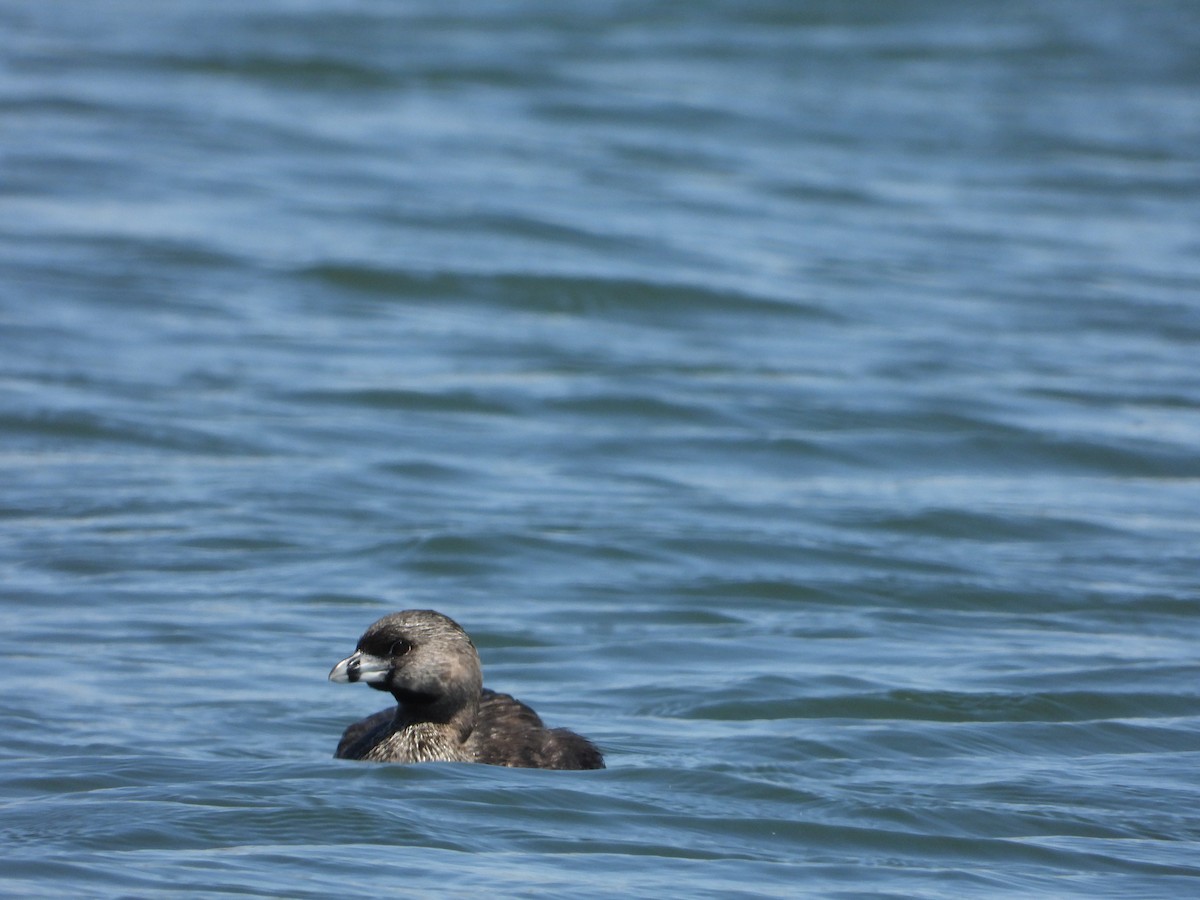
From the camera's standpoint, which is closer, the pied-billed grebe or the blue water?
the blue water

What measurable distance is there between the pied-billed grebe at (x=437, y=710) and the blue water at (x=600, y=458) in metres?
0.15

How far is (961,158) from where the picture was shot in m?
24.8

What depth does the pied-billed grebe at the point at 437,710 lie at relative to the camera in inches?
295

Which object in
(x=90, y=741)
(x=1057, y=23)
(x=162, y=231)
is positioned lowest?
(x=90, y=741)

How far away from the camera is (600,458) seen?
1388 cm

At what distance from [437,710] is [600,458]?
635cm

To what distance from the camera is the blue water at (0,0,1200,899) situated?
716 cm

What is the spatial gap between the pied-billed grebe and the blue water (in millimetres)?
155

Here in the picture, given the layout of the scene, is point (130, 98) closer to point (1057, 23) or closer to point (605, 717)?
point (1057, 23)

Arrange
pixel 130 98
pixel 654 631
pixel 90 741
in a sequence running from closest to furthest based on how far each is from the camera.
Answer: pixel 90 741 → pixel 654 631 → pixel 130 98

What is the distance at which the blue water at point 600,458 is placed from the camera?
7160 mm

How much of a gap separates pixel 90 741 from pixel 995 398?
8922mm

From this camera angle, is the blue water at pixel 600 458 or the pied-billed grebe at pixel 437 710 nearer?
the blue water at pixel 600 458

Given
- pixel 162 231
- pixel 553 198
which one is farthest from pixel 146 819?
pixel 553 198
